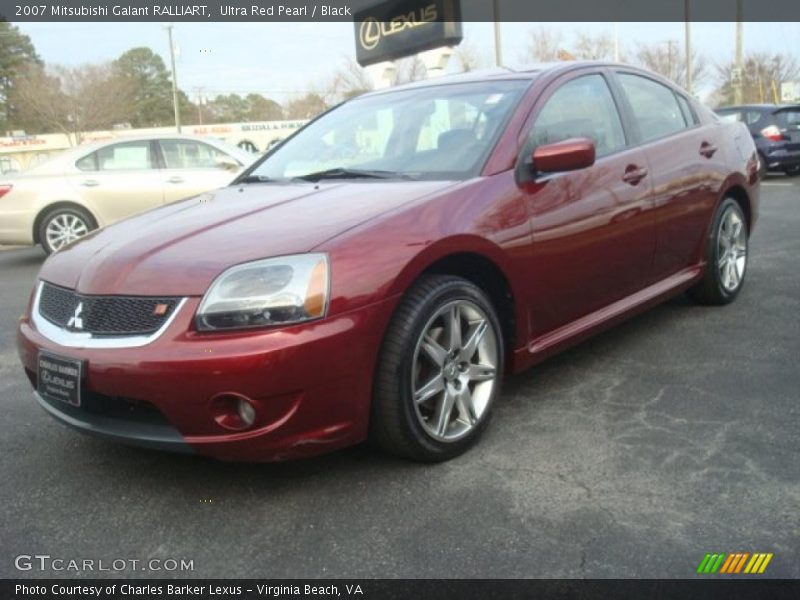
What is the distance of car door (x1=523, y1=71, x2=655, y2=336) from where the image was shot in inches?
129

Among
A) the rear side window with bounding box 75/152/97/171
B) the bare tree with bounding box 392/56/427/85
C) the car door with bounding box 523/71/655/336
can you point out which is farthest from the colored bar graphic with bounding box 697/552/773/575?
the bare tree with bounding box 392/56/427/85

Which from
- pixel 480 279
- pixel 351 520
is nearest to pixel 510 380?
pixel 480 279

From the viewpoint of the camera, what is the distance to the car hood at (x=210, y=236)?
8.36ft

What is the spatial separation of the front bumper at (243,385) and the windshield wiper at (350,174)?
876 millimetres

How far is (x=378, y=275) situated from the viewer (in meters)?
2.60

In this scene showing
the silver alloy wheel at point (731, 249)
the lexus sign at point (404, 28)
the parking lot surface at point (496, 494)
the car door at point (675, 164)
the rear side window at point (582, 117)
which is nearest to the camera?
the parking lot surface at point (496, 494)

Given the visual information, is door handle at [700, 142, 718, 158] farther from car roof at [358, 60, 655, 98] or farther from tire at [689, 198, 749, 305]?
car roof at [358, 60, 655, 98]

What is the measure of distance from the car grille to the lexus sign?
1440 cm

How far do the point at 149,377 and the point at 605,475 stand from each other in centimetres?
161

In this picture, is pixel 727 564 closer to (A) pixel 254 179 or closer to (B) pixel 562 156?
(B) pixel 562 156

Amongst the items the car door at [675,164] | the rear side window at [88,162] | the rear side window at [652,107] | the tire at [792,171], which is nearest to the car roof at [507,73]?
the rear side window at [652,107]

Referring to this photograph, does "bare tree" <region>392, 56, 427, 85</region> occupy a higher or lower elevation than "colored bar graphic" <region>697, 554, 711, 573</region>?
higher
